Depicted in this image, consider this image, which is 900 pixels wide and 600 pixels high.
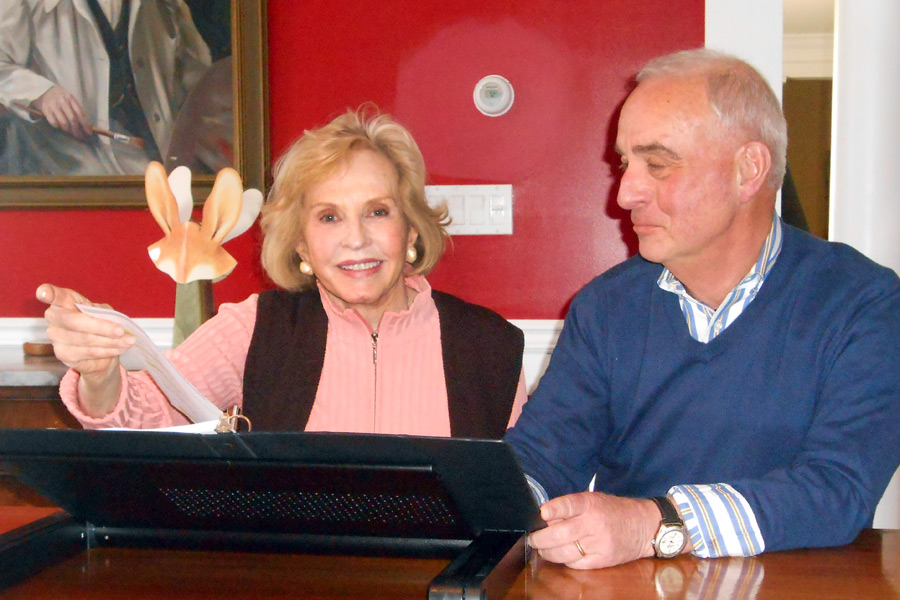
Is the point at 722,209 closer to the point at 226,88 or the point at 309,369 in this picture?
the point at 309,369

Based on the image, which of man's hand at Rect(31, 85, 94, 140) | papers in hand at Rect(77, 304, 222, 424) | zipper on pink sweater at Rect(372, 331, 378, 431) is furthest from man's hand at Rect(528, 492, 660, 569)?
man's hand at Rect(31, 85, 94, 140)

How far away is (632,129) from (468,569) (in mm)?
886

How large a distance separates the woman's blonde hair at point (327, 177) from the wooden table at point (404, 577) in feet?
3.06

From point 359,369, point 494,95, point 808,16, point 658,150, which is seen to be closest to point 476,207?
point 494,95

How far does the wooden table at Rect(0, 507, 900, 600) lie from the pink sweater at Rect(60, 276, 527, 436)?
0.72m

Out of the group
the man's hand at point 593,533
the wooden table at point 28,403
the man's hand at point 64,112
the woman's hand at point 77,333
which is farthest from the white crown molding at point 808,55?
the woman's hand at point 77,333

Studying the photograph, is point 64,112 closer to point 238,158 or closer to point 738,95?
point 238,158

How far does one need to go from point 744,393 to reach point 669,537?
1.36ft

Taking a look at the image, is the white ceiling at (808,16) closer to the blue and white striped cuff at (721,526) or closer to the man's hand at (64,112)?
the man's hand at (64,112)

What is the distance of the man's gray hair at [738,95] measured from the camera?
1453 millimetres

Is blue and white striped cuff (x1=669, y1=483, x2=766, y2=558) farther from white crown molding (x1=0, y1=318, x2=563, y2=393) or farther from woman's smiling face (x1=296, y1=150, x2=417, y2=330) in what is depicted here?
white crown molding (x1=0, y1=318, x2=563, y2=393)

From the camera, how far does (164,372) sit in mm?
1039

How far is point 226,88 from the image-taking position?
2520 millimetres

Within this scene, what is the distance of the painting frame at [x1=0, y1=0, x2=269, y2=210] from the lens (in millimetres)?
2490
